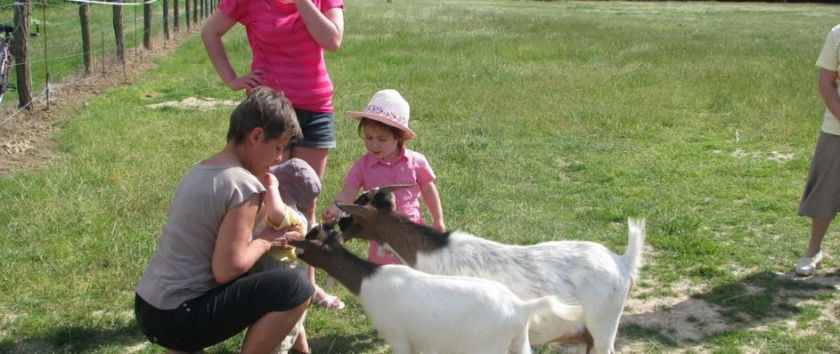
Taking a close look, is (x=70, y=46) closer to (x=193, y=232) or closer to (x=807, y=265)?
(x=193, y=232)

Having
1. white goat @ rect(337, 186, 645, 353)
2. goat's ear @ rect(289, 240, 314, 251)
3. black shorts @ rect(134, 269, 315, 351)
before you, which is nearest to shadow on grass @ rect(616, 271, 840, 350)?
white goat @ rect(337, 186, 645, 353)

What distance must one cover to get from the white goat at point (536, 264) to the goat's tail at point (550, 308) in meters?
0.06

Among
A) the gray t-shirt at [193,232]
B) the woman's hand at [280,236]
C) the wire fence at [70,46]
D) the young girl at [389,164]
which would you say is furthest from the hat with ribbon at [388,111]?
the wire fence at [70,46]

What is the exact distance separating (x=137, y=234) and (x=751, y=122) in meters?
7.29

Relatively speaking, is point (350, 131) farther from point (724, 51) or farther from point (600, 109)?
point (724, 51)

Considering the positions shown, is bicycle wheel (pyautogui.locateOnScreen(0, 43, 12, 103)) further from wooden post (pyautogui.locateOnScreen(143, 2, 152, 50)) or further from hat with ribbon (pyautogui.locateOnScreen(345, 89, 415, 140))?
hat with ribbon (pyautogui.locateOnScreen(345, 89, 415, 140))

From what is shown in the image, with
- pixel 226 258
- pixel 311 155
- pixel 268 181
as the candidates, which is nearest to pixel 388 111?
pixel 311 155

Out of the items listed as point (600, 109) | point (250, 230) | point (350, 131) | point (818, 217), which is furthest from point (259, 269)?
point (600, 109)

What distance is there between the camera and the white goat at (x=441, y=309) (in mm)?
3236

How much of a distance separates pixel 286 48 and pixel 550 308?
1.86 meters

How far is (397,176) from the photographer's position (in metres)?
4.27

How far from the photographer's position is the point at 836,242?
580 centimetres

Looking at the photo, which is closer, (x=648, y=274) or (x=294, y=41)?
(x=294, y=41)

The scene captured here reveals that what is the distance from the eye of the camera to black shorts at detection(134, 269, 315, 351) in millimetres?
3229
